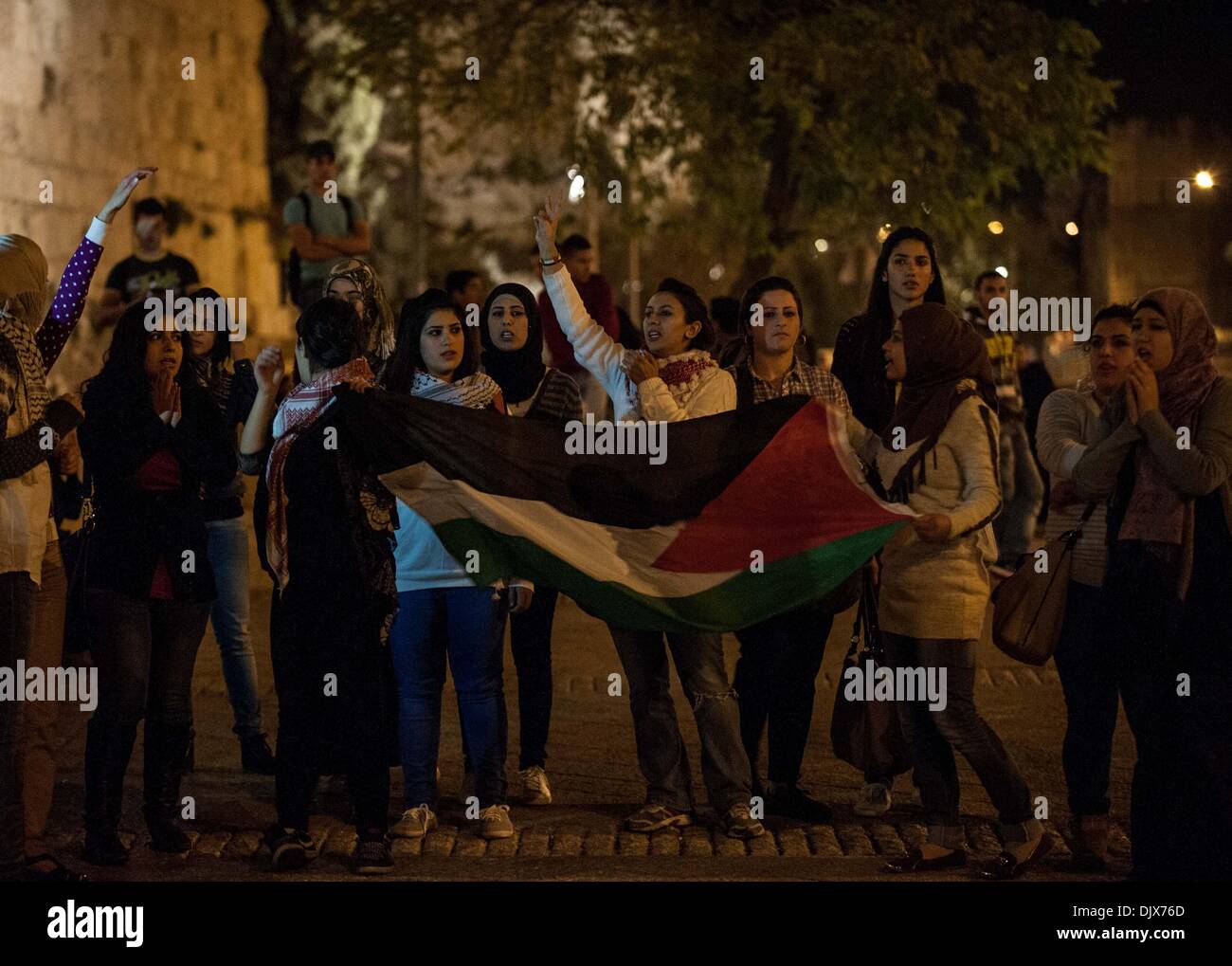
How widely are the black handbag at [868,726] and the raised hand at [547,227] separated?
180cm

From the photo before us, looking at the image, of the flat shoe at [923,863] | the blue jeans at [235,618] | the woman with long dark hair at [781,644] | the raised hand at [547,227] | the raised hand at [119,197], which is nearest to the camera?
the flat shoe at [923,863]

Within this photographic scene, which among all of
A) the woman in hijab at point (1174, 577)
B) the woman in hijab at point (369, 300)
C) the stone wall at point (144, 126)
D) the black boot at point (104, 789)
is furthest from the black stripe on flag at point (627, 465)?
the stone wall at point (144, 126)

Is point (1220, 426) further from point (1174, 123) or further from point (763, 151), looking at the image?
point (1174, 123)

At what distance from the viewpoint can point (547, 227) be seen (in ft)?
26.3

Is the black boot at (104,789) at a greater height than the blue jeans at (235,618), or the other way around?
the blue jeans at (235,618)

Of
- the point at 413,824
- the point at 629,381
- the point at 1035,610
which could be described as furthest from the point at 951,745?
the point at 413,824

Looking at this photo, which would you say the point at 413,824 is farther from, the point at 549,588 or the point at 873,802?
the point at 873,802

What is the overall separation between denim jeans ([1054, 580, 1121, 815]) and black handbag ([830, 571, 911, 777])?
75 cm

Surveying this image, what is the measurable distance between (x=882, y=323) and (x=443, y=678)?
235cm

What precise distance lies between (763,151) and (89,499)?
1642 cm

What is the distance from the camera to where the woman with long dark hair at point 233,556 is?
8.34m

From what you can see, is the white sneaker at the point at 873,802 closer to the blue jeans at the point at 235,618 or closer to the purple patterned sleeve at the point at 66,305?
the blue jeans at the point at 235,618

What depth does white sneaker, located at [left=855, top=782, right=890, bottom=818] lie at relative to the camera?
7.86m
